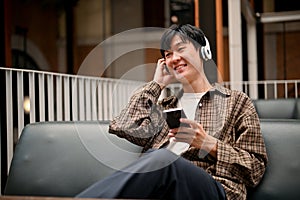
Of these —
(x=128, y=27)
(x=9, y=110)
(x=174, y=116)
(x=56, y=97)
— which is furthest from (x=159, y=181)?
(x=128, y=27)

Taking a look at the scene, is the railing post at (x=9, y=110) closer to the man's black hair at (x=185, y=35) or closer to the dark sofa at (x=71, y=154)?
the dark sofa at (x=71, y=154)

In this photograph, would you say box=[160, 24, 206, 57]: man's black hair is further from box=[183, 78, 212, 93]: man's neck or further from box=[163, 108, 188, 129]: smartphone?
box=[163, 108, 188, 129]: smartphone

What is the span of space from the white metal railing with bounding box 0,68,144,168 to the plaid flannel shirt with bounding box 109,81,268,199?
2.81ft

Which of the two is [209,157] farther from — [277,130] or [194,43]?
[194,43]

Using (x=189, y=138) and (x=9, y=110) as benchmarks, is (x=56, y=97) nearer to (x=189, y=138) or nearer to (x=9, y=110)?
(x=9, y=110)

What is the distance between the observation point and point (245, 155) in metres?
1.57

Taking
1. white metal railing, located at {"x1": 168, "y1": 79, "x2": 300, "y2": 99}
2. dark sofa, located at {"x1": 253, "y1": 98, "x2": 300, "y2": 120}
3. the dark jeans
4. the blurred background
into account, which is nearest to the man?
the dark jeans

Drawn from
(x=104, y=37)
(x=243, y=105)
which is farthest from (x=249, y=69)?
(x=243, y=105)

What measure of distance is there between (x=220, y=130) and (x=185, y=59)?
12.3 inches

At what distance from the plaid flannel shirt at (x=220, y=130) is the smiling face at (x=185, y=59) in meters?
0.10

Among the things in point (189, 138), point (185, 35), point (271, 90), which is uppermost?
point (185, 35)

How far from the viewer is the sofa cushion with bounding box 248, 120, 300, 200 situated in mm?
1575

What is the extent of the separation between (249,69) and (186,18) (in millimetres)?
2369

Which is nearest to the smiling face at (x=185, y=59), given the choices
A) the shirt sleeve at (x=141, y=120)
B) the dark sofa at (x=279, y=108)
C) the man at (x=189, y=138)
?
the man at (x=189, y=138)
